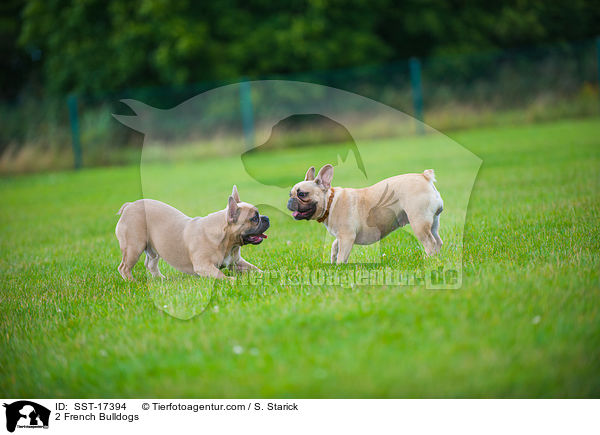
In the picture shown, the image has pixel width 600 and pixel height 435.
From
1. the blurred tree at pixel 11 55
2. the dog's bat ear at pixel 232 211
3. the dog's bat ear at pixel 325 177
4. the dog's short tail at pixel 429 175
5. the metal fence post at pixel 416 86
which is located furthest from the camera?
the blurred tree at pixel 11 55

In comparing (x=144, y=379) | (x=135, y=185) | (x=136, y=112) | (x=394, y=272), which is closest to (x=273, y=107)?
(x=135, y=185)

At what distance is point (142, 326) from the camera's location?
371 centimetres

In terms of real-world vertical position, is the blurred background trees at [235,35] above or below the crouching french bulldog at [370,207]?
above

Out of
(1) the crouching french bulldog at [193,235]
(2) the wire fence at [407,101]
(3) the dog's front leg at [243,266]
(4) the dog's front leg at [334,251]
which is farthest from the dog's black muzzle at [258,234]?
(2) the wire fence at [407,101]

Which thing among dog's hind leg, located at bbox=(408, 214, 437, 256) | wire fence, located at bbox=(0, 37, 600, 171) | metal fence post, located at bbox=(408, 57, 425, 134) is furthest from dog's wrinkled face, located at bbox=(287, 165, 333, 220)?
metal fence post, located at bbox=(408, 57, 425, 134)

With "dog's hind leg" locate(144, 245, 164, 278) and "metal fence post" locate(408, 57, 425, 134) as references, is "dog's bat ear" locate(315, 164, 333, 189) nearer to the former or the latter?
"dog's hind leg" locate(144, 245, 164, 278)

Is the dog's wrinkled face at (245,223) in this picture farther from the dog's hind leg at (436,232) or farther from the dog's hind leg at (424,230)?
the dog's hind leg at (436,232)

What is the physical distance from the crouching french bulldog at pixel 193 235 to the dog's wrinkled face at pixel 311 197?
0.29m

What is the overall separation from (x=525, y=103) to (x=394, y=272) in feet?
62.6

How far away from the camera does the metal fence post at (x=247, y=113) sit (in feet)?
64.5

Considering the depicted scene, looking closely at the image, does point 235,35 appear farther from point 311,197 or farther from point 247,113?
point 311,197

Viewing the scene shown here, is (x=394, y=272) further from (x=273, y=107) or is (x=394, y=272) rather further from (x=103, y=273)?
(x=273, y=107)

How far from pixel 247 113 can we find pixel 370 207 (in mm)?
15641

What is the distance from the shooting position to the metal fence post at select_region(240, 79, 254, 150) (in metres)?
19.7
